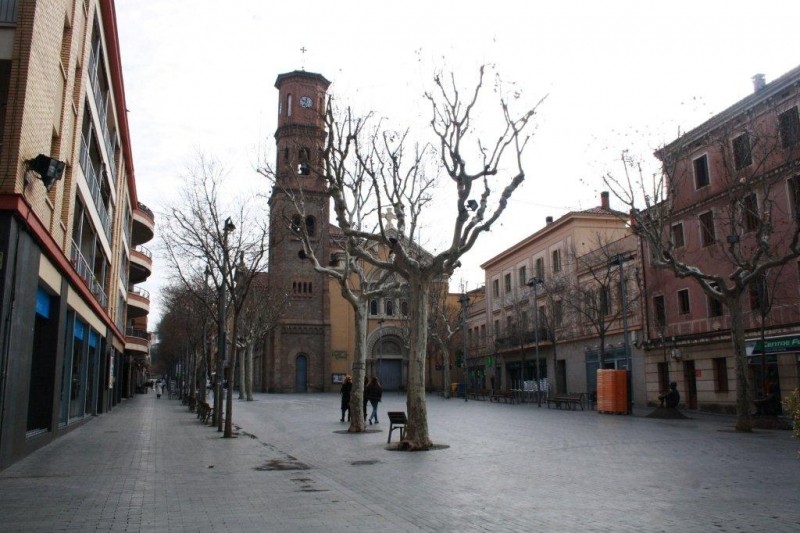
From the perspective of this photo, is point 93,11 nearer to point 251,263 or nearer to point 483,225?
point 251,263

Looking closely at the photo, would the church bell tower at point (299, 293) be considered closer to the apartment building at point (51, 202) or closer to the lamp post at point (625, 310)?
the lamp post at point (625, 310)

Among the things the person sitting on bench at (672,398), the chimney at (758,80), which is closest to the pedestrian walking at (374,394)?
the person sitting on bench at (672,398)

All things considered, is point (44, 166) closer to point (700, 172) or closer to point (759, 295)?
point (759, 295)

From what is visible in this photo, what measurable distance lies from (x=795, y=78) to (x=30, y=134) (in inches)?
964

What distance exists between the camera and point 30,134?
1266 cm

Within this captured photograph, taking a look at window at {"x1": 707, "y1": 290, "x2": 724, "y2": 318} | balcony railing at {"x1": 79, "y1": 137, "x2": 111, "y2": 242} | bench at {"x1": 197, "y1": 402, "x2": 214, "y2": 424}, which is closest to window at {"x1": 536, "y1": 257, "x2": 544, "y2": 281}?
window at {"x1": 707, "y1": 290, "x2": 724, "y2": 318}

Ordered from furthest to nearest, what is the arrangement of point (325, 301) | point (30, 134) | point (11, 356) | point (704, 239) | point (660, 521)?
point (325, 301), point (704, 239), point (30, 134), point (11, 356), point (660, 521)

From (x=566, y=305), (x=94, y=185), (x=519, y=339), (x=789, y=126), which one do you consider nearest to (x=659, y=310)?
(x=566, y=305)

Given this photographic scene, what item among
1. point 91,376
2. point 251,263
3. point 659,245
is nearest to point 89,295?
point 251,263

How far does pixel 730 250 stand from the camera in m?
20.6

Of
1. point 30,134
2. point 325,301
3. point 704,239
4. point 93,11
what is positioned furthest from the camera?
point 325,301

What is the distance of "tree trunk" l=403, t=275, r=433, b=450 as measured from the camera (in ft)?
51.3

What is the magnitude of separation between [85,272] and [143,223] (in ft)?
73.0

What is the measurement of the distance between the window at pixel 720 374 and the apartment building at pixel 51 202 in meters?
24.9
